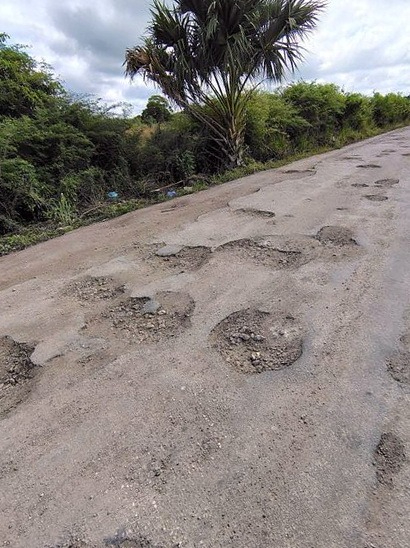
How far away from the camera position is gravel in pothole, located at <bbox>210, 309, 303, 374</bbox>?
2062mm

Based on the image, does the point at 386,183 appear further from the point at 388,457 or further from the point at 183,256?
the point at 388,457

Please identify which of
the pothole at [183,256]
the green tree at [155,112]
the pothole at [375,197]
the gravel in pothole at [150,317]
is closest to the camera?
the gravel in pothole at [150,317]

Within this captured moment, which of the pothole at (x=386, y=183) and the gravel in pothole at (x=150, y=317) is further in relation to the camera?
the pothole at (x=386, y=183)

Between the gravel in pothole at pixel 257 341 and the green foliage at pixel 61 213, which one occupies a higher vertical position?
the green foliage at pixel 61 213

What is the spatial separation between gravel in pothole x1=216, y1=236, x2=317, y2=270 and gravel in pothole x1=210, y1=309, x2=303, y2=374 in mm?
848

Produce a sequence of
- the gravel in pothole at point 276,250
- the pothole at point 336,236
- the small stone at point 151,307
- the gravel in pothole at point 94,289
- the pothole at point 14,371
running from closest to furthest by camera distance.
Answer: the pothole at point 14,371
the small stone at point 151,307
the gravel in pothole at point 94,289
the gravel in pothole at point 276,250
the pothole at point 336,236

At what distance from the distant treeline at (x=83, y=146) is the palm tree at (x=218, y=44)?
1002 millimetres

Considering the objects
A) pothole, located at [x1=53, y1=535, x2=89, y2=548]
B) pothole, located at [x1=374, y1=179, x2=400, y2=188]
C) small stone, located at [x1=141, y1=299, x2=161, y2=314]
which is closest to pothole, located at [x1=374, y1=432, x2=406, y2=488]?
pothole, located at [x1=53, y1=535, x2=89, y2=548]

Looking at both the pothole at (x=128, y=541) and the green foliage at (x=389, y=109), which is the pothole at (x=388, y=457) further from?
the green foliage at (x=389, y=109)

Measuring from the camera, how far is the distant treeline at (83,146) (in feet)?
18.1

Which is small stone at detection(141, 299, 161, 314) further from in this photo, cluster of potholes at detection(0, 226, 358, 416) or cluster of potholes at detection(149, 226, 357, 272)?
cluster of potholes at detection(149, 226, 357, 272)

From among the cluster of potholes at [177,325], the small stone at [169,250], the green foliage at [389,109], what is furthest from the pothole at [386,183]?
the green foliage at [389,109]

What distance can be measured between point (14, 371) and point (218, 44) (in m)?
6.73

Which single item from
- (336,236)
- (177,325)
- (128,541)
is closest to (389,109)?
(336,236)
